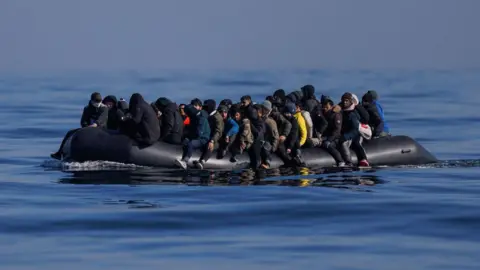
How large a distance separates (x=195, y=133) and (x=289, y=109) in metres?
2.90

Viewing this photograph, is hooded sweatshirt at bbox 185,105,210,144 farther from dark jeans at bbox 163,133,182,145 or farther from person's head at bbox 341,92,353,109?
person's head at bbox 341,92,353,109

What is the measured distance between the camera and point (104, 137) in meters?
37.7

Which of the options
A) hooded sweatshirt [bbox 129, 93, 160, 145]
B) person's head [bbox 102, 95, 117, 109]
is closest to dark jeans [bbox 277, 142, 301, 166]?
hooded sweatshirt [bbox 129, 93, 160, 145]

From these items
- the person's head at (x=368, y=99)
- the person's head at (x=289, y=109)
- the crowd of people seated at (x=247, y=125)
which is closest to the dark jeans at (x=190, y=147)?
the crowd of people seated at (x=247, y=125)

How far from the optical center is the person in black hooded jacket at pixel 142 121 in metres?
37.3

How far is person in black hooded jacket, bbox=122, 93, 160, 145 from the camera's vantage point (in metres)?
37.3

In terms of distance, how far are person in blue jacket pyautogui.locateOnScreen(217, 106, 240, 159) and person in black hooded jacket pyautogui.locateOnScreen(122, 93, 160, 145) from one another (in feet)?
6.39

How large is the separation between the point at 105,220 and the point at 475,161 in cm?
1852

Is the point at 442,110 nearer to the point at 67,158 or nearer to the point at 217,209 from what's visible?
the point at 67,158

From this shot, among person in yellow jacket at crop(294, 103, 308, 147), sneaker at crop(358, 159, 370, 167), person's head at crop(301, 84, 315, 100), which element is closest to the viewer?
person in yellow jacket at crop(294, 103, 308, 147)

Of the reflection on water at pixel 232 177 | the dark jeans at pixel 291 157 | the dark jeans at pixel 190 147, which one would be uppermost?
the dark jeans at pixel 190 147

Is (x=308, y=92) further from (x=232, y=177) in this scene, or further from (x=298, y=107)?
(x=232, y=177)

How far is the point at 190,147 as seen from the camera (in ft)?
124

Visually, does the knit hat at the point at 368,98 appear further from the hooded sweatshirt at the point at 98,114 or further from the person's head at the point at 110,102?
the hooded sweatshirt at the point at 98,114
